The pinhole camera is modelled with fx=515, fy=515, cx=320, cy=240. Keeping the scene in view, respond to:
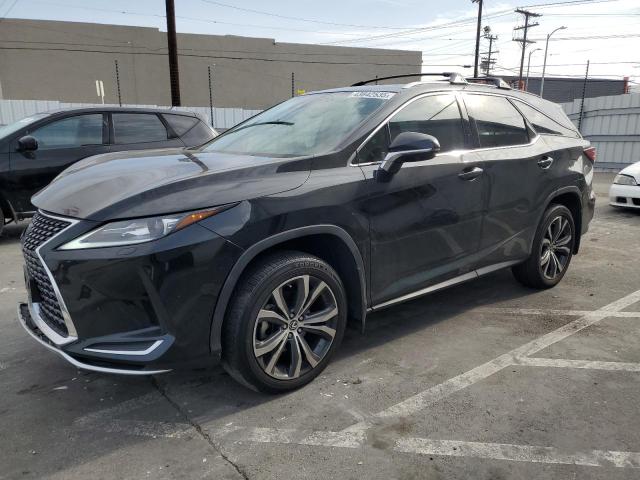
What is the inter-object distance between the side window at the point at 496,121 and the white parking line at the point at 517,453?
226cm

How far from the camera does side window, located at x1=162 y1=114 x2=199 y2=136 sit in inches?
289

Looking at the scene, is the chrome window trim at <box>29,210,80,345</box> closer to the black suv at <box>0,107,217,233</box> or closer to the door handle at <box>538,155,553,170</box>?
the door handle at <box>538,155,553,170</box>

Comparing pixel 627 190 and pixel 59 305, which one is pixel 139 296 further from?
pixel 627 190

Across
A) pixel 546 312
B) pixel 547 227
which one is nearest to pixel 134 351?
pixel 546 312

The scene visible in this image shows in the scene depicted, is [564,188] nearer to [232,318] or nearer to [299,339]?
[299,339]

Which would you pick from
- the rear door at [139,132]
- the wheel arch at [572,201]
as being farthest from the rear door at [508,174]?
the rear door at [139,132]

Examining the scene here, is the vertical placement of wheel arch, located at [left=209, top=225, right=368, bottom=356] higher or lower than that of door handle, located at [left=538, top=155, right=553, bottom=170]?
lower

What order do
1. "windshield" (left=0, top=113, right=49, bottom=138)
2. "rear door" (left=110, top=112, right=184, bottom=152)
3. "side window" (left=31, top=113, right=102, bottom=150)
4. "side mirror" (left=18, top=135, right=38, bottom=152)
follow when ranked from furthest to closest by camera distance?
"rear door" (left=110, top=112, right=184, bottom=152) < "side window" (left=31, top=113, right=102, bottom=150) < "windshield" (left=0, top=113, right=49, bottom=138) < "side mirror" (left=18, top=135, right=38, bottom=152)

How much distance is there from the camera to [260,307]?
270 centimetres

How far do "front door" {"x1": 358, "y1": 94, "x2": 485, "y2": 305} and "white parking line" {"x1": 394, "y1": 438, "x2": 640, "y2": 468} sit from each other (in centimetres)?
98

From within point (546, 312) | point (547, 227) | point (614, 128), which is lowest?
point (546, 312)

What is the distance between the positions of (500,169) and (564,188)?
1.02m

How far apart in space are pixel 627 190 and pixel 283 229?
8.04 m

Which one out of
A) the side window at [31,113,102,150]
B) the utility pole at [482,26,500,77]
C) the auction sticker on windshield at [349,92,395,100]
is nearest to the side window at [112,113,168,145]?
the side window at [31,113,102,150]
